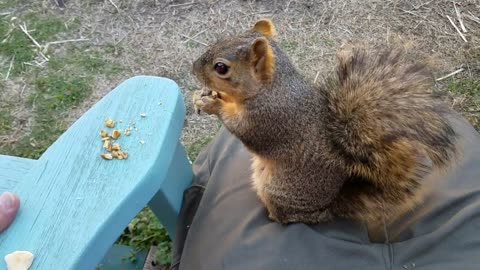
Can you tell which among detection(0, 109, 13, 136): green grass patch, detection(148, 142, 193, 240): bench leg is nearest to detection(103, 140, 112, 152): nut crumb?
detection(148, 142, 193, 240): bench leg

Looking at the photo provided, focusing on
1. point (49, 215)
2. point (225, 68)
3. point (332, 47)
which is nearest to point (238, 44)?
point (225, 68)

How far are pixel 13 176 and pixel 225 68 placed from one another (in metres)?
0.58

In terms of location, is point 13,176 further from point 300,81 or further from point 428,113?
point 428,113

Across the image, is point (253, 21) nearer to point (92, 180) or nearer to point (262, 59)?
point (262, 59)

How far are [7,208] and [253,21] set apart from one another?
4.77ft

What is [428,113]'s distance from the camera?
44.4 inches

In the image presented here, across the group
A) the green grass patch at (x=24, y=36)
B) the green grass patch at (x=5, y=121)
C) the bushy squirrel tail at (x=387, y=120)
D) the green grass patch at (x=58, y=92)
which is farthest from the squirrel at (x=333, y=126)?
the green grass patch at (x=24, y=36)

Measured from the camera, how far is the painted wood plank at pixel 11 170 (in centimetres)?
135

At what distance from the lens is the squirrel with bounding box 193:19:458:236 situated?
114 centimetres

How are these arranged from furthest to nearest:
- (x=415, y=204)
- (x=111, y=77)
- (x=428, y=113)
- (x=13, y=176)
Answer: (x=111, y=77), (x=13, y=176), (x=415, y=204), (x=428, y=113)

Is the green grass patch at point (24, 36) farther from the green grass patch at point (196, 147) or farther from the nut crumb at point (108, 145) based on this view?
the nut crumb at point (108, 145)

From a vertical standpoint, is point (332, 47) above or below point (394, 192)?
below

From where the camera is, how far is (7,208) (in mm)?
Answer: 1166

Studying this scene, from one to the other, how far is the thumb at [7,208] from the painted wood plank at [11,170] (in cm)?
16
